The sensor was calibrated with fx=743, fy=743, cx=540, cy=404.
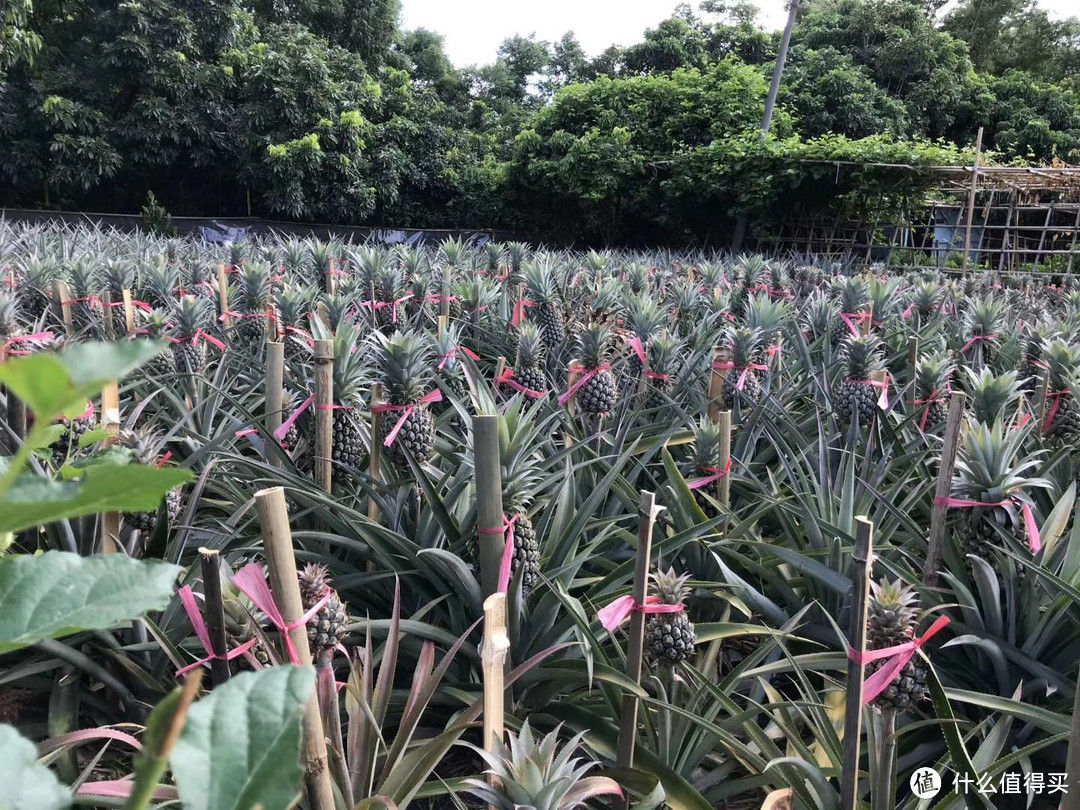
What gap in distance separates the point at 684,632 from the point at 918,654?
0.32m

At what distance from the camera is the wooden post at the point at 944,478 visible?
1370 millimetres

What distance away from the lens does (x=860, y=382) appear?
2.21 metres

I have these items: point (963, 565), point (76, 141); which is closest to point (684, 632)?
point (963, 565)

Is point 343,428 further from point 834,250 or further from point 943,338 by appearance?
point 834,250

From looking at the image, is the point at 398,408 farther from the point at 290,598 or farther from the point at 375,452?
the point at 290,598

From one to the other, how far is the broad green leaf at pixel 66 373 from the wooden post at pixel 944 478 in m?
1.47

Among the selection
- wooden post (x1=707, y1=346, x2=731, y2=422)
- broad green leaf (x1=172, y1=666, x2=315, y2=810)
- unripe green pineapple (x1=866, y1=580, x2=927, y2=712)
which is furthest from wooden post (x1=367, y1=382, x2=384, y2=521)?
broad green leaf (x1=172, y1=666, x2=315, y2=810)

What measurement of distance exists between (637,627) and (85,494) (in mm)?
949

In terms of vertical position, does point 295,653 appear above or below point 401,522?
above

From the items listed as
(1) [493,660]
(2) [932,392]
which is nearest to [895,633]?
(1) [493,660]

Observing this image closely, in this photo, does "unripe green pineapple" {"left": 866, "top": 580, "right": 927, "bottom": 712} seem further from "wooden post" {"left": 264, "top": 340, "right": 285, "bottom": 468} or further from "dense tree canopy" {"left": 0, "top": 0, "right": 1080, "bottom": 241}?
"dense tree canopy" {"left": 0, "top": 0, "right": 1080, "bottom": 241}

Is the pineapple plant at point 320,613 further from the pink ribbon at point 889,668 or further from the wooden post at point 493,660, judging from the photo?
the pink ribbon at point 889,668

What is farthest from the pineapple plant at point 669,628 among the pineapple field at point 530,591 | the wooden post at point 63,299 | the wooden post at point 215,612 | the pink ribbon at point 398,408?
the wooden post at point 63,299

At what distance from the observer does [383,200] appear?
12.7m
